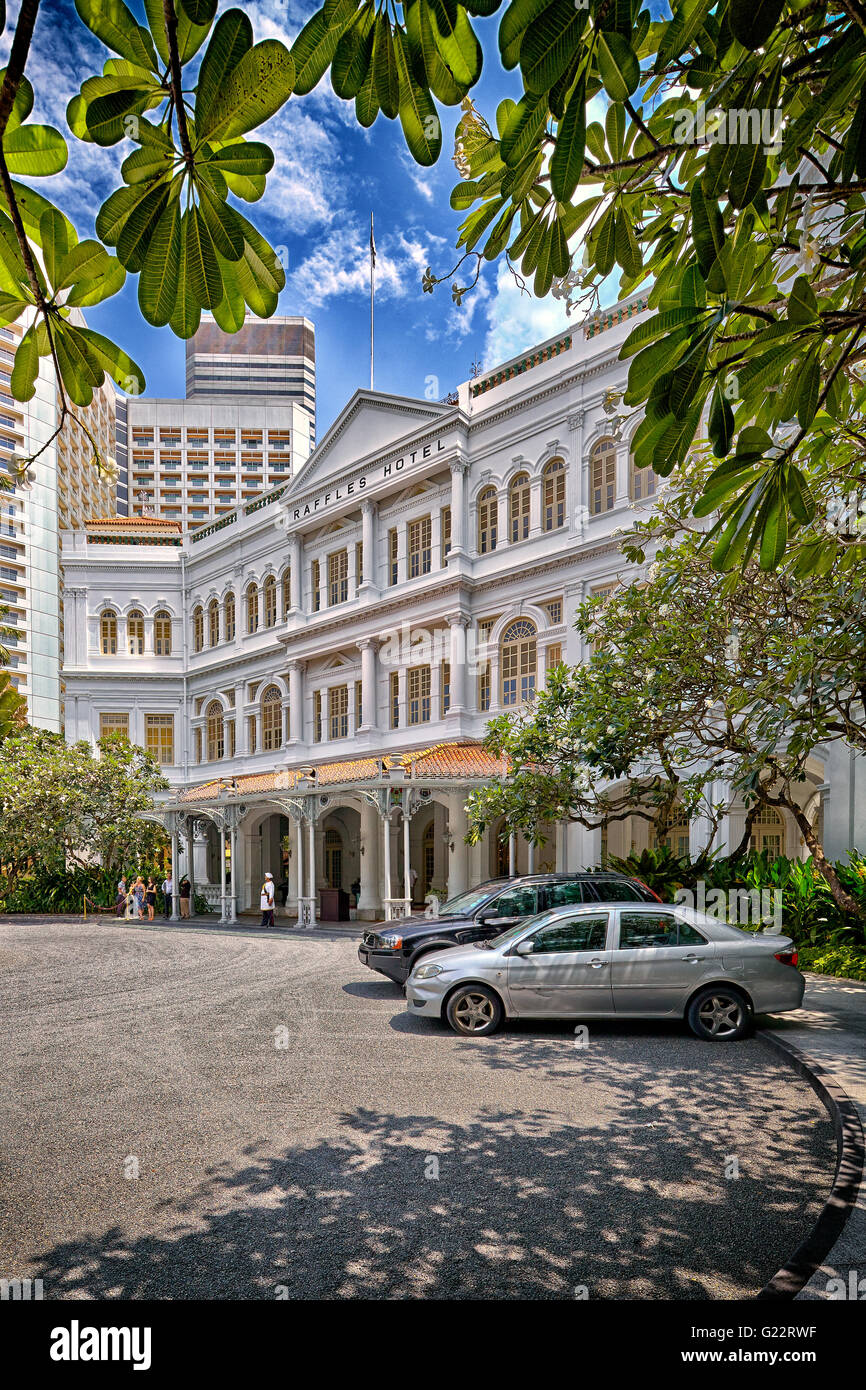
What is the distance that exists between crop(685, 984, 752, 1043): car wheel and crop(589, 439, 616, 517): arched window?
48.9 ft

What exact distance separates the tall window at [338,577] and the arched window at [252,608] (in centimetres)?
507

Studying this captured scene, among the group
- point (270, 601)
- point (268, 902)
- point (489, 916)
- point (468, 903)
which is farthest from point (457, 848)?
point (270, 601)

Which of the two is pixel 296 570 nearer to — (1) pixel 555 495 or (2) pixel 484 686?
(2) pixel 484 686

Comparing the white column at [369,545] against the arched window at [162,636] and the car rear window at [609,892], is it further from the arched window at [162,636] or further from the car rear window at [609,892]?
the car rear window at [609,892]

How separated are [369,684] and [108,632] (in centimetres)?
1677

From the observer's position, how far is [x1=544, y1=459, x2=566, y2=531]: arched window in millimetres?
22422

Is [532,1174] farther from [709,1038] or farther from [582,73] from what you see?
[582,73]

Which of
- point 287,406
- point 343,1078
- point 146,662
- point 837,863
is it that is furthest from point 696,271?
point 287,406

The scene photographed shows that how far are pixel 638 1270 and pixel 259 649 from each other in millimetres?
28997

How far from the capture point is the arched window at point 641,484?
20.1 metres

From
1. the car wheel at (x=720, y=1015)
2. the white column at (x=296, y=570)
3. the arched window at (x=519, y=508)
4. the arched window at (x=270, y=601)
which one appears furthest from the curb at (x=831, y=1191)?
the arched window at (x=270, y=601)

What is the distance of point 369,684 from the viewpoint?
1042 inches

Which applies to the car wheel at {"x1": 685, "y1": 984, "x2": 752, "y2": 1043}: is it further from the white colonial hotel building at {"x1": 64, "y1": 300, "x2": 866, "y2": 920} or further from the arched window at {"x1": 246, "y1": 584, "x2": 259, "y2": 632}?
the arched window at {"x1": 246, "y1": 584, "x2": 259, "y2": 632}

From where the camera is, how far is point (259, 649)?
31.4m
